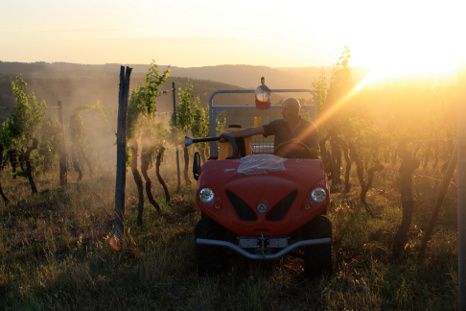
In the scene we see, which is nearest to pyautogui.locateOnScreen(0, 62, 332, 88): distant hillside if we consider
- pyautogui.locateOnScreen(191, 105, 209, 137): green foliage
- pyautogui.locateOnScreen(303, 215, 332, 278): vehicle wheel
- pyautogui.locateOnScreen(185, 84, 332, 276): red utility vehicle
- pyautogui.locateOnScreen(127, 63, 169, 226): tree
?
pyautogui.locateOnScreen(191, 105, 209, 137): green foliage

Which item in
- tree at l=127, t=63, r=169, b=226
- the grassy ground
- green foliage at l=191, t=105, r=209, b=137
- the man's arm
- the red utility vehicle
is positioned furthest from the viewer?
green foliage at l=191, t=105, r=209, b=137

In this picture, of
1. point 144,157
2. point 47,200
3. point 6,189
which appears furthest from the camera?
point 6,189

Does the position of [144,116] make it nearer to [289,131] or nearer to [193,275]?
[289,131]

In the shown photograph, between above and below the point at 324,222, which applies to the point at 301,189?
above

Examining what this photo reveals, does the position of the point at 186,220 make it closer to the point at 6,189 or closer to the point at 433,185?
the point at 433,185

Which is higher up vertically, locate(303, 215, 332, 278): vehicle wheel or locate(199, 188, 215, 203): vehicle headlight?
locate(199, 188, 215, 203): vehicle headlight

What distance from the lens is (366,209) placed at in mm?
8688

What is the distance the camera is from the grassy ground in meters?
5.03

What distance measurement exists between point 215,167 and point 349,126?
6.31m

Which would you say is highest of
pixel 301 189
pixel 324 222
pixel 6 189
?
pixel 301 189

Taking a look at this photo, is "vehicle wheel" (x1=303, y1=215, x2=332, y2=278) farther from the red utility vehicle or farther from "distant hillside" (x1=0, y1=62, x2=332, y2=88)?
"distant hillside" (x1=0, y1=62, x2=332, y2=88)

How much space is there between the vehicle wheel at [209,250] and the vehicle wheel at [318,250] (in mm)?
893

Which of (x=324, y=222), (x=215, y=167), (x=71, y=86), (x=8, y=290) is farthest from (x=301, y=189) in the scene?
(x=71, y=86)

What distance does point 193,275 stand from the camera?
581cm
